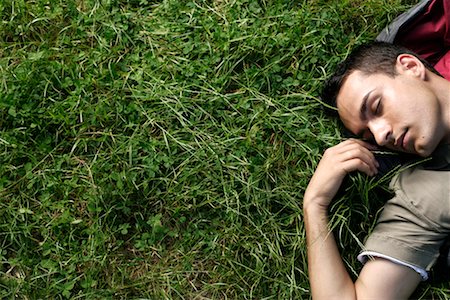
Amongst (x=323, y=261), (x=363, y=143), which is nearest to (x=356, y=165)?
(x=363, y=143)

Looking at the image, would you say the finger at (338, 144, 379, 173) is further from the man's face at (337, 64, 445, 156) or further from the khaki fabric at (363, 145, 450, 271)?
the khaki fabric at (363, 145, 450, 271)

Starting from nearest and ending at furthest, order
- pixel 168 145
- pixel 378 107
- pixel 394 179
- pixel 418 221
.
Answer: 1. pixel 418 221
2. pixel 378 107
3. pixel 394 179
4. pixel 168 145

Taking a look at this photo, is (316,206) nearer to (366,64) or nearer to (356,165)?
(356,165)

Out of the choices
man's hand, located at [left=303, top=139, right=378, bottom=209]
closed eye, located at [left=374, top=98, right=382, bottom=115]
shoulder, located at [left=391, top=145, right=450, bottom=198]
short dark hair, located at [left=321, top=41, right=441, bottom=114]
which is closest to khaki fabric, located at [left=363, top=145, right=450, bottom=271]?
shoulder, located at [left=391, top=145, right=450, bottom=198]

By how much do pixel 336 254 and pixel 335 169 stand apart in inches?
18.4

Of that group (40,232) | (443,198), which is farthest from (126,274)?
(443,198)

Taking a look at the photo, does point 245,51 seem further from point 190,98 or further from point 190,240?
point 190,240

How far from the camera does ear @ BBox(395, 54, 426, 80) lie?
3.70 m

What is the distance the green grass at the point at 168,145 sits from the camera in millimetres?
3828

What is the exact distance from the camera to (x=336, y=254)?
3.63 metres

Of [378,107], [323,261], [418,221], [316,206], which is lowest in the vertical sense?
[323,261]

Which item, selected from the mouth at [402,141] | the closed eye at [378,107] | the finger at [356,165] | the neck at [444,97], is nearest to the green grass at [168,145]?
the finger at [356,165]

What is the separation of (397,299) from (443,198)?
58 centimetres

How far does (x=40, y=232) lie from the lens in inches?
153
